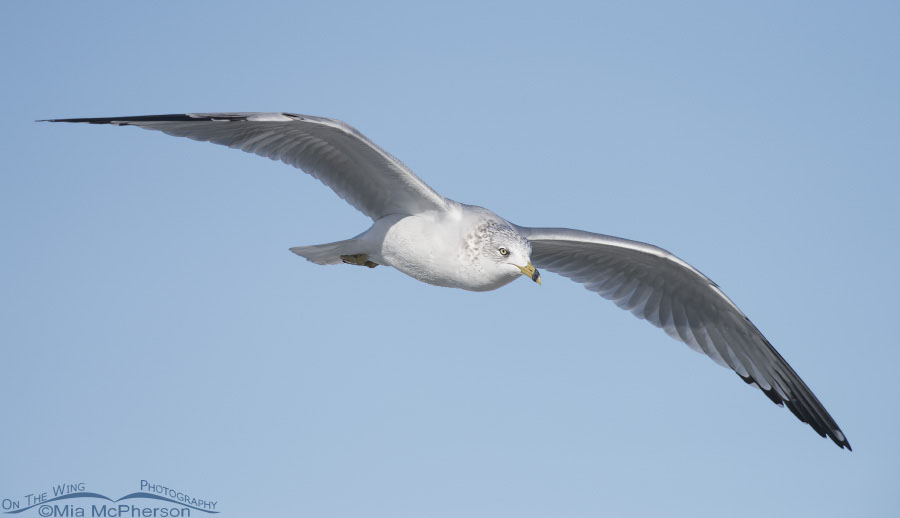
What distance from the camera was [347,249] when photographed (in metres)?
7.05

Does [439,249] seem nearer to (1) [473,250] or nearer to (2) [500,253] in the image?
(1) [473,250]

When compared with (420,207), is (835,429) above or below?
below

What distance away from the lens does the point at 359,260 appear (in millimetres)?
7188

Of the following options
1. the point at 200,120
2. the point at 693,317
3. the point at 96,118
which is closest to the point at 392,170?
Answer: the point at 200,120

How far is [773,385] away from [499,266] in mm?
3247

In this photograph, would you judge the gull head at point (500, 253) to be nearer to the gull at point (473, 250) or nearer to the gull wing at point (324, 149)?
the gull at point (473, 250)

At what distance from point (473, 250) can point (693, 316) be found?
261cm

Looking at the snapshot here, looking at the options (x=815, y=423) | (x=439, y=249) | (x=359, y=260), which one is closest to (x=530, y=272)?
(x=439, y=249)

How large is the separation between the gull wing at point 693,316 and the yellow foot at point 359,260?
1.46 metres

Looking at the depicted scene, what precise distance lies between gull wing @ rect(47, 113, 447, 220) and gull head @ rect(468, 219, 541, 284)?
1.23 ft

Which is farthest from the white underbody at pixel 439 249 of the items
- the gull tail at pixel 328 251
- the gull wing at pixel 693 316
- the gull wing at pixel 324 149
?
the gull wing at pixel 693 316

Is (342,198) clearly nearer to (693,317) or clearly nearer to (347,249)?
(347,249)

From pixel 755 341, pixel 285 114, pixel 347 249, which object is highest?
pixel 285 114

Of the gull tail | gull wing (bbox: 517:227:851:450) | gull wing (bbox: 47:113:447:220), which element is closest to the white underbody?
gull wing (bbox: 47:113:447:220)
